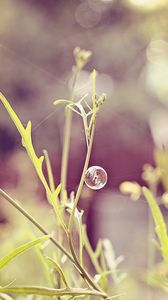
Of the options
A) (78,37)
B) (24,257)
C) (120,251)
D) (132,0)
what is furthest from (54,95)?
(24,257)

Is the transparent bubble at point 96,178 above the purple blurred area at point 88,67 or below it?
below

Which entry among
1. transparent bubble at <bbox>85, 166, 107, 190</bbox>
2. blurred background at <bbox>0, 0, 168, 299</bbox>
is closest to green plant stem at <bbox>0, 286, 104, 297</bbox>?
transparent bubble at <bbox>85, 166, 107, 190</bbox>

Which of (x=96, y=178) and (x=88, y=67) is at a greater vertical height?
(x=88, y=67)

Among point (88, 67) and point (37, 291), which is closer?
point (37, 291)

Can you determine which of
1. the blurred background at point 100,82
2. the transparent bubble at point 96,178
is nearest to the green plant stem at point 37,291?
the transparent bubble at point 96,178

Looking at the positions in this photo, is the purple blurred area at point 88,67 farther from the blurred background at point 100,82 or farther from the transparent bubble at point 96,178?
the transparent bubble at point 96,178

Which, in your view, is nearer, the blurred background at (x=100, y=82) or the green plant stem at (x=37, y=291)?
the green plant stem at (x=37, y=291)

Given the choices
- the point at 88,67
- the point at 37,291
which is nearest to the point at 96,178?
the point at 37,291

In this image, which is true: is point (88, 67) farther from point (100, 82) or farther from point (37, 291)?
point (37, 291)

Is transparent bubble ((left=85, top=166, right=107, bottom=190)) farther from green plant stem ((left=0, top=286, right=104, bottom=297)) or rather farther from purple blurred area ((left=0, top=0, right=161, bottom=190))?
purple blurred area ((left=0, top=0, right=161, bottom=190))
